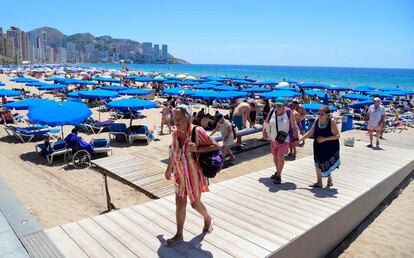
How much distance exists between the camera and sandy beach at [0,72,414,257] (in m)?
4.84

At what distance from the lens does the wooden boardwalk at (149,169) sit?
5.53 meters

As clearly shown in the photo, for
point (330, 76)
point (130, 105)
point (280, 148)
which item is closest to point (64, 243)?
point (280, 148)

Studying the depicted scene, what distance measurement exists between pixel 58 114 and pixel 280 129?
5.96 meters

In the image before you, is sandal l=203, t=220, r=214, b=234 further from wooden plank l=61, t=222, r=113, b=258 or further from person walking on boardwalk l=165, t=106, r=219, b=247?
wooden plank l=61, t=222, r=113, b=258

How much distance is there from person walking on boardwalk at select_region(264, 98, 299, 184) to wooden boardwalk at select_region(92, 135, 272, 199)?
1.57 metres

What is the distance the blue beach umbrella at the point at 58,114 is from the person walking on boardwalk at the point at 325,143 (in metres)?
5.97

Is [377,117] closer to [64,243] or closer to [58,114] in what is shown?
[64,243]

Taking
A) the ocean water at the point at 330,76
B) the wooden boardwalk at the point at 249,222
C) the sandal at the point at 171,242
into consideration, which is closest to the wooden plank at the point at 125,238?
the wooden boardwalk at the point at 249,222

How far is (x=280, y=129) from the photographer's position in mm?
4875

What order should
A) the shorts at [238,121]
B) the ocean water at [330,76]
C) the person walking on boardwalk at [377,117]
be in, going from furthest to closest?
the ocean water at [330,76], the shorts at [238,121], the person walking on boardwalk at [377,117]

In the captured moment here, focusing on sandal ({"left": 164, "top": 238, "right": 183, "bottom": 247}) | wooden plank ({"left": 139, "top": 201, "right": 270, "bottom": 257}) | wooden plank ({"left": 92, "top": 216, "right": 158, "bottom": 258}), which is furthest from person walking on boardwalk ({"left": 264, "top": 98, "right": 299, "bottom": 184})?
wooden plank ({"left": 92, "top": 216, "right": 158, "bottom": 258})

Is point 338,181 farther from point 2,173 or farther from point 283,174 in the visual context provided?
point 2,173

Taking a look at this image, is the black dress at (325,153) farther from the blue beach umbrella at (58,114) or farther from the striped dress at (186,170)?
the blue beach umbrella at (58,114)

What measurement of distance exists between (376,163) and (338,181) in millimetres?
1900
